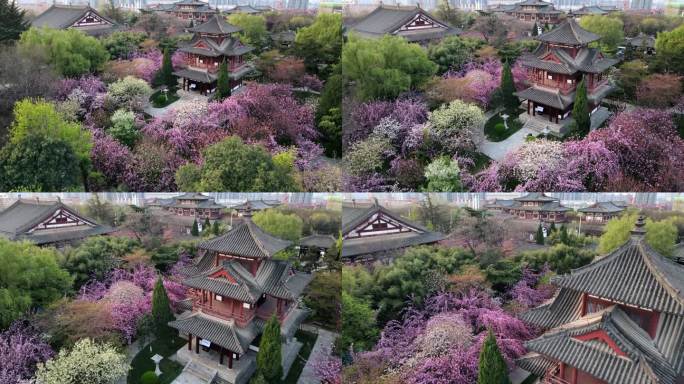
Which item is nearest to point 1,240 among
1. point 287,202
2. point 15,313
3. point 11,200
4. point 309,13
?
point 11,200

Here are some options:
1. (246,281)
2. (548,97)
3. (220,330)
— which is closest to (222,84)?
(246,281)

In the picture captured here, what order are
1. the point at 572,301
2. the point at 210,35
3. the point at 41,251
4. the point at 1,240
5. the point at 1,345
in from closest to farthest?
1. the point at 572,301
2. the point at 1,345
3. the point at 1,240
4. the point at 41,251
5. the point at 210,35

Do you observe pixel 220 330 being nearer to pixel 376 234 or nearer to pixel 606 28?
pixel 376 234

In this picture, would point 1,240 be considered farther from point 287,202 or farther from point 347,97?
point 347,97

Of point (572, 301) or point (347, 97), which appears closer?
point (572, 301)

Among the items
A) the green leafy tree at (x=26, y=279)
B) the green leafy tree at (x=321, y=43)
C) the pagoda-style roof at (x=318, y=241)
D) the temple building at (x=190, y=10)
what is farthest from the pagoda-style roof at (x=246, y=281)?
the temple building at (x=190, y=10)

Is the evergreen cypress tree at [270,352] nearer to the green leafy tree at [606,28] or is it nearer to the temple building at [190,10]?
the temple building at [190,10]
